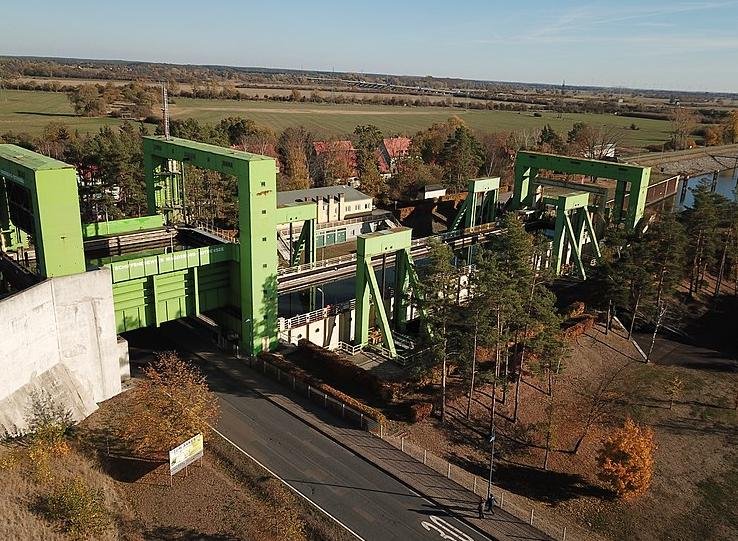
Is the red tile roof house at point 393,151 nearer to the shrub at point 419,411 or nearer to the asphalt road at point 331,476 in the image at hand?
the shrub at point 419,411

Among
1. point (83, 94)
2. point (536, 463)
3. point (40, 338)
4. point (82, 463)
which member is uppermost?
point (83, 94)

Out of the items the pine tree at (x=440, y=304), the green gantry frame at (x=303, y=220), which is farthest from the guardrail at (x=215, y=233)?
the pine tree at (x=440, y=304)

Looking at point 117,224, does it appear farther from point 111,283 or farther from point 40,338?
point 40,338

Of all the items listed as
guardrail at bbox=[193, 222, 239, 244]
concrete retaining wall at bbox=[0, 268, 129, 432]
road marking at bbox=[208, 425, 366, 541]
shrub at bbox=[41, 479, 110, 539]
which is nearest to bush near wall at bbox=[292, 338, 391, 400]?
road marking at bbox=[208, 425, 366, 541]

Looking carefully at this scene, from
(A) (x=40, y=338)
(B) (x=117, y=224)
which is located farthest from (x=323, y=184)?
(A) (x=40, y=338)

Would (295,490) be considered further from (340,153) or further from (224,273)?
(340,153)

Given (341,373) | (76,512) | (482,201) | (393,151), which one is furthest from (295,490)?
(393,151)
